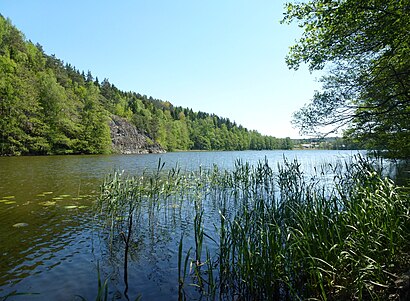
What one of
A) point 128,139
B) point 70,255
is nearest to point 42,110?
point 128,139

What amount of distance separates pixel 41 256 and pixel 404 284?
7.20 metres

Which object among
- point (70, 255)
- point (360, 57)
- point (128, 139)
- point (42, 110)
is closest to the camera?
point (70, 255)

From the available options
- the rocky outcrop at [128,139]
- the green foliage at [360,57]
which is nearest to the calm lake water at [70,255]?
the green foliage at [360,57]

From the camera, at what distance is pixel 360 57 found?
9.91 meters

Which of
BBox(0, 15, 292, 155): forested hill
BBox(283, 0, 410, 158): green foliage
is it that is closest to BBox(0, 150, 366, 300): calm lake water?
BBox(283, 0, 410, 158): green foliage

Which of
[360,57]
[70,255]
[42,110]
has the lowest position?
[70,255]

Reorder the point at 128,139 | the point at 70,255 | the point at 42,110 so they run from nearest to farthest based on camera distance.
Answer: the point at 70,255 → the point at 42,110 → the point at 128,139

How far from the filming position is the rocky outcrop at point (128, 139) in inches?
2985

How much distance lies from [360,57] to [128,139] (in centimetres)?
7853

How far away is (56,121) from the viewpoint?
52688 mm

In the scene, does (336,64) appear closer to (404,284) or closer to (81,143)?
(404,284)

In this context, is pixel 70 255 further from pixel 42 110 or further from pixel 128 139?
pixel 128 139

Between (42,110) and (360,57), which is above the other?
(42,110)

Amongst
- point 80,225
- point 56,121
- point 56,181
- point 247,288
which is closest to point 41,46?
point 56,121
